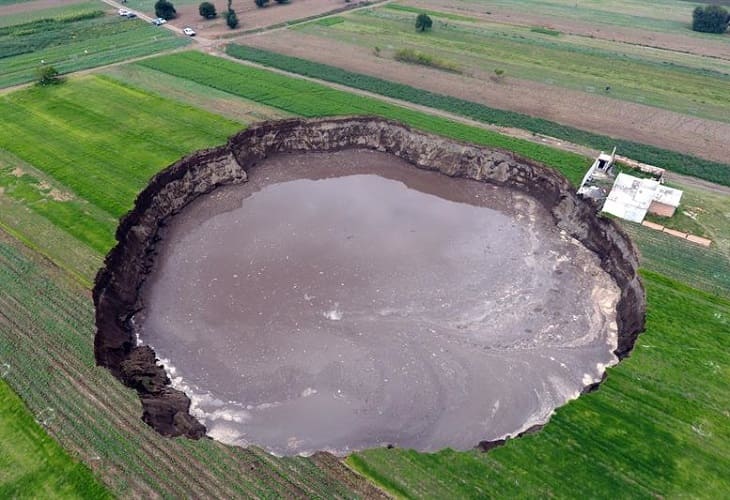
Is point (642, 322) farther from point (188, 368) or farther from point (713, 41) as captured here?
point (713, 41)

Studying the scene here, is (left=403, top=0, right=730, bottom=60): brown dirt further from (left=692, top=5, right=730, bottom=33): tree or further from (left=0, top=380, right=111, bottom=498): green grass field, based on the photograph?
(left=0, top=380, right=111, bottom=498): green grass field

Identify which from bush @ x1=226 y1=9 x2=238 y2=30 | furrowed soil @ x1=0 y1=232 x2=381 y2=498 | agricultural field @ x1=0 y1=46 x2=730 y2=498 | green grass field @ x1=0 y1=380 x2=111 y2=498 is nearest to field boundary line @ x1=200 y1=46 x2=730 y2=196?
agricultural field @ x1=0 y1=46 x2=730 y2=498

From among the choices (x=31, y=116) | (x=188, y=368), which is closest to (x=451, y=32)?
(x=31, y=116)

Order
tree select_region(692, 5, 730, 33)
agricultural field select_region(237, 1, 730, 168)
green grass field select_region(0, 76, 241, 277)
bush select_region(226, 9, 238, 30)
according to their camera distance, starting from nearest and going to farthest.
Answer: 1. green grass field select_region(0, 76, 241, 277)
2. agricultural field select_region(237, 1, 730, 168)
3. bush select_region(226, 9, 238, 30)
4. tree select_region(692, 5, 730, 33)

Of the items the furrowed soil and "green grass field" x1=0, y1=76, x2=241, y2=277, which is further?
"green grass field" x1=0, y1=76, x2=241, y2=277

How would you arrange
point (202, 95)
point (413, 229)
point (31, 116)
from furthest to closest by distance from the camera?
point (202, 95) → point (31, 116) → point (413, 229)

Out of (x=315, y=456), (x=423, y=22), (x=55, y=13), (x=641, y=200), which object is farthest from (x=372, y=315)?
(x=55, y=13)
